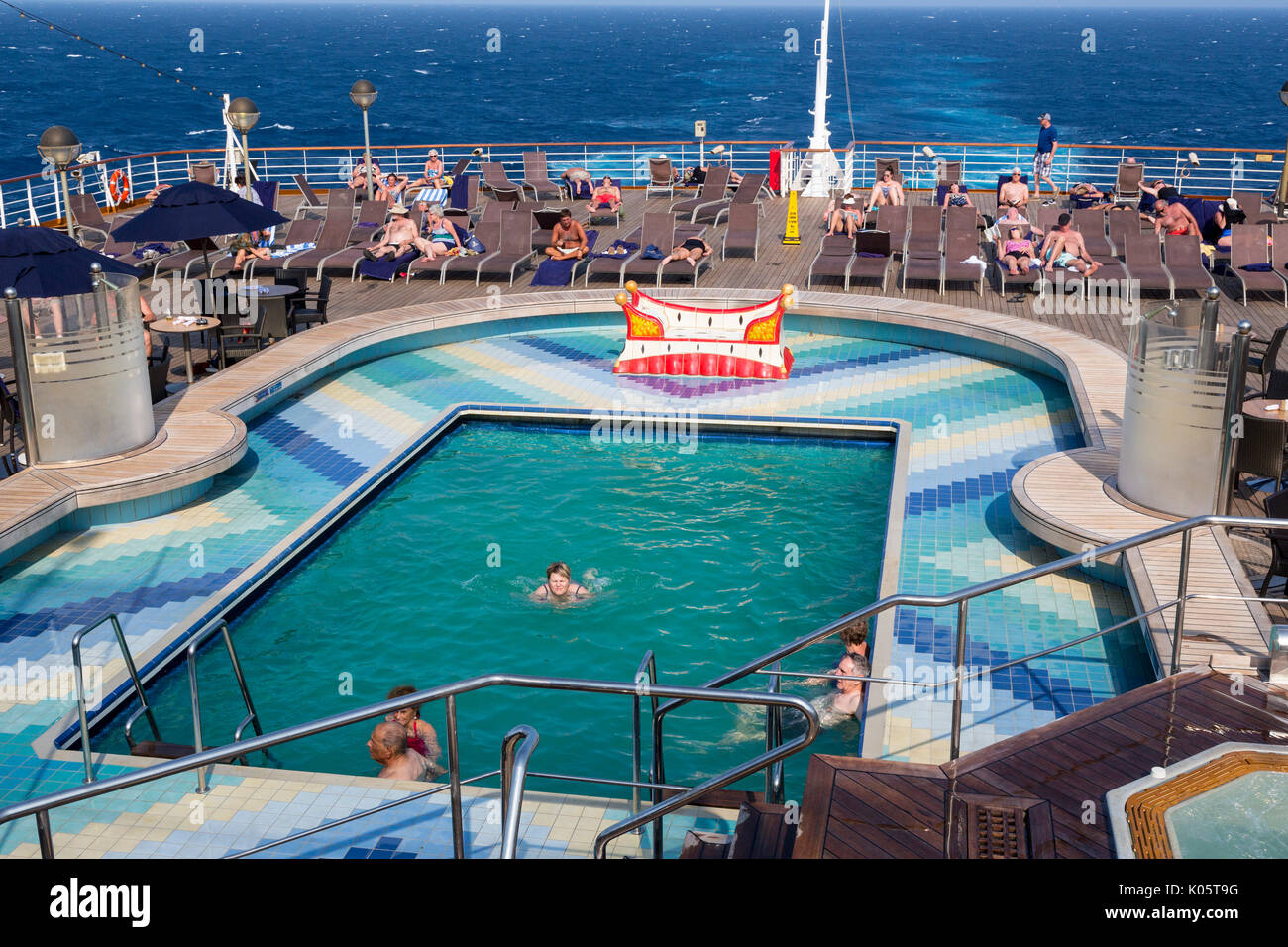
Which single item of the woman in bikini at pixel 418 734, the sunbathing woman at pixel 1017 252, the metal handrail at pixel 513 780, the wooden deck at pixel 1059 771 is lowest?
the woman in bikini at pixel 418 734

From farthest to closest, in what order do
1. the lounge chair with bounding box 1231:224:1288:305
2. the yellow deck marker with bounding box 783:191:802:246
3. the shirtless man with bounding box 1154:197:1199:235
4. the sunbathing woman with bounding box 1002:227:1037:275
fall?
the yellow deck marker with bounding box 783:191:802:246 → the shirtless man with bounding box 1154:197:1199:235 → the sunbathing woman with bounding box 1002:227:1037:275 → the lounge chair with bounding box 1231:224:1288:305

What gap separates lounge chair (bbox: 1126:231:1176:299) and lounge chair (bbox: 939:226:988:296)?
1672 mm

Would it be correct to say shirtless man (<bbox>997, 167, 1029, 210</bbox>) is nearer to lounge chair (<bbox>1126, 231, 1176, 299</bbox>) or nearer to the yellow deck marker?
the yellow deck marker

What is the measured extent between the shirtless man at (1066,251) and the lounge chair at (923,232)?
140 centimetres

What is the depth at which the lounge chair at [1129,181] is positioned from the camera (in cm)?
1975

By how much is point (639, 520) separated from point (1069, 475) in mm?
3115

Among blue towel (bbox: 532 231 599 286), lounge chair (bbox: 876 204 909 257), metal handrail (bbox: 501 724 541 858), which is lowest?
metal handrail (bbox: 501 724 541 858)

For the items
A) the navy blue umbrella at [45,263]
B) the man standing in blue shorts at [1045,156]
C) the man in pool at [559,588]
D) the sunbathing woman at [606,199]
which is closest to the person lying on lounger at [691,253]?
the sunbathing woman at [606,199]

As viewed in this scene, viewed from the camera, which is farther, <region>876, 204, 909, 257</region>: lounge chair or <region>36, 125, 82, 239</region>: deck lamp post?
<region>876, 204, 909, 257</region>: lounge chair

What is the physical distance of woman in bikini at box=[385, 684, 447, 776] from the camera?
20.6 ft

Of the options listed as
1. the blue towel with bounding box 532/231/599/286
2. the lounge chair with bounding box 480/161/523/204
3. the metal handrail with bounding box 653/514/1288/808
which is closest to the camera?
the metal handrail with bounding box 653/514/1288/808

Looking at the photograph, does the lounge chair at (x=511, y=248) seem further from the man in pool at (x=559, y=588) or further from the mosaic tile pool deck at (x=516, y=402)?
the man in pool at (x=559, y=588)

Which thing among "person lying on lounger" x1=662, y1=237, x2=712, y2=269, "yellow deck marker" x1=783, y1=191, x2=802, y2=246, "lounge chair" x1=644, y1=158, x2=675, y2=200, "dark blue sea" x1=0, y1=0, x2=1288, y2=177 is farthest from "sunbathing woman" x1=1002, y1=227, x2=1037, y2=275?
"dark blue sea" x1=0, y1=0, x2=1288, y2=177
